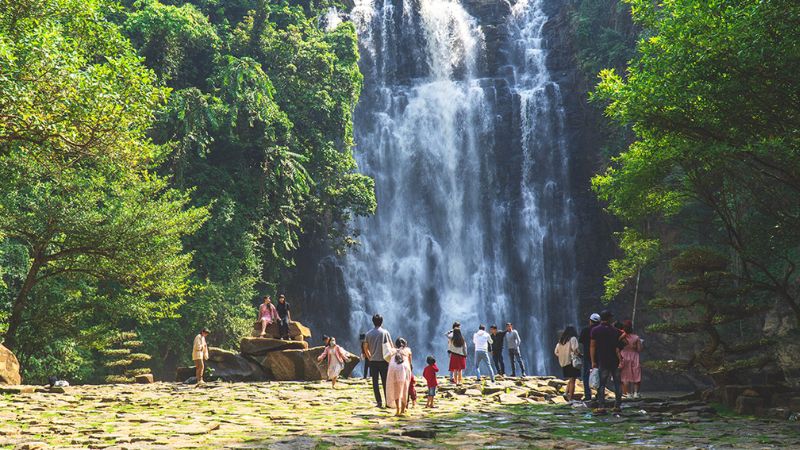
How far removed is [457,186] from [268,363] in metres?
21.6

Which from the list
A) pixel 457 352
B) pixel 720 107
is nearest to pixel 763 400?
pixel 720 107

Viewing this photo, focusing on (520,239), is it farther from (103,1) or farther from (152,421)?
(152,421)

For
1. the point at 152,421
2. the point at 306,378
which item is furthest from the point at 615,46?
the point at 152,421

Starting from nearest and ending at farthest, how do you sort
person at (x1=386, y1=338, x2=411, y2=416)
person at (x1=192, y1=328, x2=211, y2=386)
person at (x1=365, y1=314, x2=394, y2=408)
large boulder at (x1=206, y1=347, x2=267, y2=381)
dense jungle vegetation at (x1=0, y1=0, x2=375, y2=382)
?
person at (x1=386, y1=338, x2=411, y2=416) → person at (x1=365, y1=314, x2=394, y2=408) → dense jungle vegetation at (x1=0, y1=0, x2=375, y2=382) → person at (x1=192, y1=328, x2=211, y2=386) → large boulder at (x1=206, y1=347, x2=267, y2=381)

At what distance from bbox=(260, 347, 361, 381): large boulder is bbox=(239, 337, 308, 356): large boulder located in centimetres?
34

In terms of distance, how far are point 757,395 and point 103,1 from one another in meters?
16.7

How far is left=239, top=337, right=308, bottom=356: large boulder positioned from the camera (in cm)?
2227

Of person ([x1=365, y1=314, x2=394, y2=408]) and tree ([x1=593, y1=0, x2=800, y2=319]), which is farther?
person ([x1=365, y1=314, x2=394, y2=408])

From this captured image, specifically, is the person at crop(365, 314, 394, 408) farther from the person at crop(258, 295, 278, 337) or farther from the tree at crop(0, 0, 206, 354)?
the person at crop(258, 295, 278, 337)

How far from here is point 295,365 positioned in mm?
21562

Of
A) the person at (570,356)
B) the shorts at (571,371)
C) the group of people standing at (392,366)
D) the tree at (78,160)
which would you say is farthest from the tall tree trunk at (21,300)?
the shorts at (571,371)

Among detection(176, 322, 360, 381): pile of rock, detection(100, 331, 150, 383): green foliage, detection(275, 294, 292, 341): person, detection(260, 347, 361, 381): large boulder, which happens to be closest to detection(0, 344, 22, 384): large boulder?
detection(100, 331, 150, 383): green foliage

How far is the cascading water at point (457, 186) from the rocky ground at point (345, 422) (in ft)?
66.2

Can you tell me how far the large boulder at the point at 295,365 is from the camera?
838 inches
